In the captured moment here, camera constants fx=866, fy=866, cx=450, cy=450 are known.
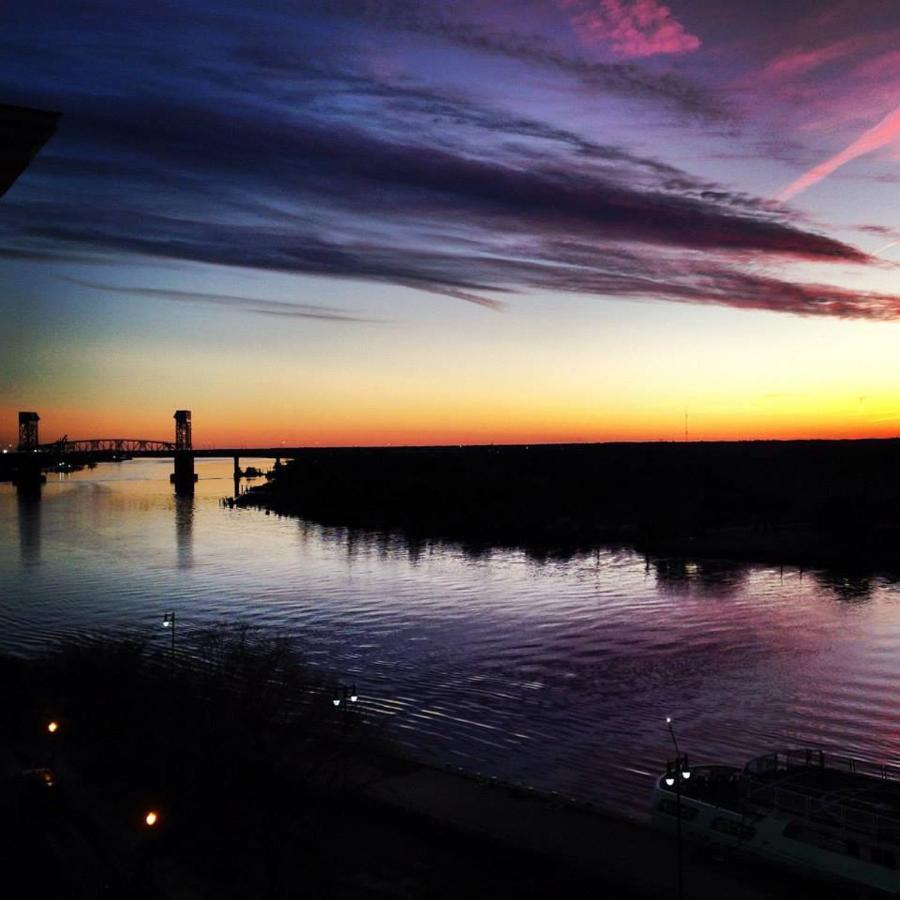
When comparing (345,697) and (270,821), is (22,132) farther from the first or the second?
(345,697)

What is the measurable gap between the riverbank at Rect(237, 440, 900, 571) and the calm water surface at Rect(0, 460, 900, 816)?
808 cm

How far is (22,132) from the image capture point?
9.33ft

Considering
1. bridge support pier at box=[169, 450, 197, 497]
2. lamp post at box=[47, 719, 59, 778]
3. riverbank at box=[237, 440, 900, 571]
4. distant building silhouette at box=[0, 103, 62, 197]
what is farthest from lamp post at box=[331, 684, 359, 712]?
bridge support pier at box=[169, 450, 197, 497]

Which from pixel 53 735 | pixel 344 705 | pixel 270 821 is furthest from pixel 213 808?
pixel 344 705

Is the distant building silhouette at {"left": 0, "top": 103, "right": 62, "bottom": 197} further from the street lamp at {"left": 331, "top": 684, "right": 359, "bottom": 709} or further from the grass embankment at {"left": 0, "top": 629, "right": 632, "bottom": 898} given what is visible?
the street lamp at {"left": 331, "top": 684, "right": 359, "bottom": 709}

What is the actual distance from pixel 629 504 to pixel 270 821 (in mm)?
94783

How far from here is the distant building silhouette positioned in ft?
9.11

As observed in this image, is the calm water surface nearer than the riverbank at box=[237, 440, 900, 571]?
Yes

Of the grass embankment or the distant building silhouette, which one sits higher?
the distant building silhouette

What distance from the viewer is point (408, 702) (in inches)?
1165

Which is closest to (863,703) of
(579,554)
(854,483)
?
(579,554)

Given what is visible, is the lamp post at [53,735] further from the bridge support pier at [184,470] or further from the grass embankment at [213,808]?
the bridge support pier at [184,470]

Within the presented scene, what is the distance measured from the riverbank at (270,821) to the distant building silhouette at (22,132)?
13.7m

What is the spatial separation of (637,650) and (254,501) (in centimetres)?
10944
